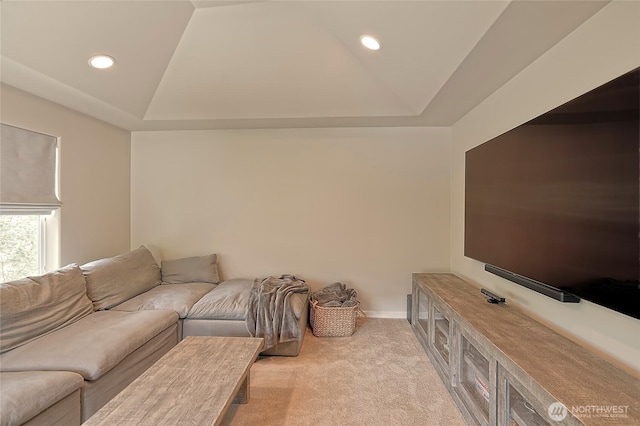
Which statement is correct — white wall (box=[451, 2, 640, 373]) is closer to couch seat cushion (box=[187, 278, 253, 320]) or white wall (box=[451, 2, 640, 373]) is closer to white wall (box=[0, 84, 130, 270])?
couch seat cushion (box=[187, 278, 253, 320])

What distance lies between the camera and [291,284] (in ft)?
9.73

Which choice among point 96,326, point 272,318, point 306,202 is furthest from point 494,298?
point 96,326

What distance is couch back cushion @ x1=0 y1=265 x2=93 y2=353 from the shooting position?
5.83ft

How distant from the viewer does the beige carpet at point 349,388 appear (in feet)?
5.94

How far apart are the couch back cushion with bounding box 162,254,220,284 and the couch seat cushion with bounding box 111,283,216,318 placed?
0.20 m

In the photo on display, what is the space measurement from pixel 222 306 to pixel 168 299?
1.73ft

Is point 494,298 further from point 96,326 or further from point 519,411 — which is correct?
point 96,326

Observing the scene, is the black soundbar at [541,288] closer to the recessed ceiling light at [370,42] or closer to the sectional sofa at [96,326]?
the sectional sofa at [96,326]

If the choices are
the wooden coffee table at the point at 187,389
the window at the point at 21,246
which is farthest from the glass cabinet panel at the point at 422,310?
the window at the point at 21,246

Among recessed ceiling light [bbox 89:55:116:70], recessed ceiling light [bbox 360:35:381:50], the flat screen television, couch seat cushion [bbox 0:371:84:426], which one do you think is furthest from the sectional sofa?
recessed ceiling light [bbox 360:35:381:50]

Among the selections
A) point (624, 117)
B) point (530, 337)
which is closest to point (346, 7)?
point (624, 117)

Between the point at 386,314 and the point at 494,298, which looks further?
A: the point at 386,314

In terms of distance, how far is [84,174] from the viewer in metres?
2.93

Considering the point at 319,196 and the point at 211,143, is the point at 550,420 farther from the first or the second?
the point at 211,143
